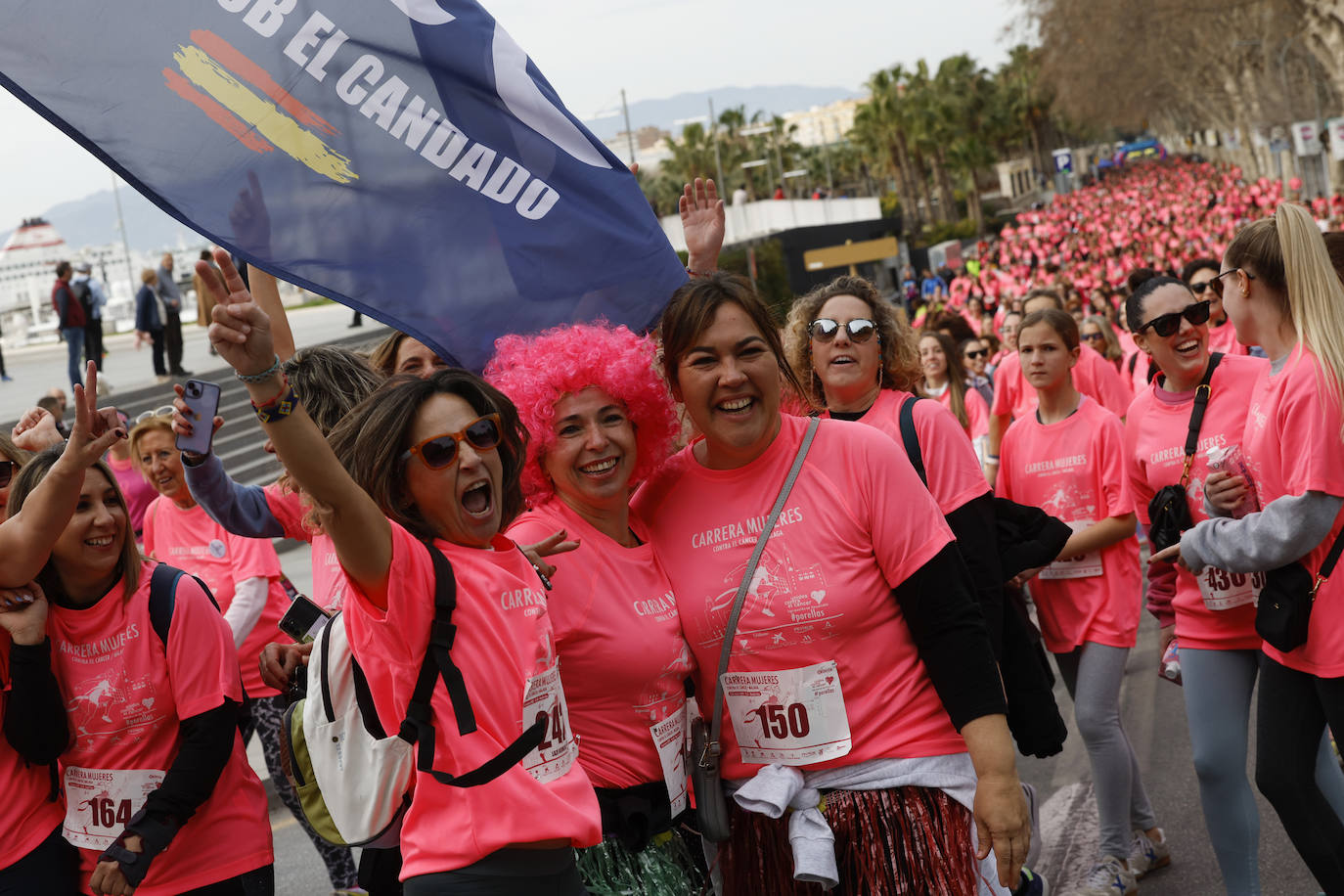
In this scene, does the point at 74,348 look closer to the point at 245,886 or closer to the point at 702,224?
the point at 702,224

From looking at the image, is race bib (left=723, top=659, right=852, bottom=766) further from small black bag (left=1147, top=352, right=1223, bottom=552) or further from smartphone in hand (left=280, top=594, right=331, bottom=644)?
small black bag (left=1147, top=352, right=1223, bottom=552)

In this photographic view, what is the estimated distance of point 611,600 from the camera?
291cm

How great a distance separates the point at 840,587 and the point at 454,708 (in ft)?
3.06

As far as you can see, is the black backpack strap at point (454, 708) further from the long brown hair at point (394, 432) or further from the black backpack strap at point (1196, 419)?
the black backpack strap at point (1196, 419)

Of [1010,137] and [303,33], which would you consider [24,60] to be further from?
[1010,137]

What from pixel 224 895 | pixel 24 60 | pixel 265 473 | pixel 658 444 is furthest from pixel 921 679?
pixel 265 473

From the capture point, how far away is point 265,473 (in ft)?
57.1

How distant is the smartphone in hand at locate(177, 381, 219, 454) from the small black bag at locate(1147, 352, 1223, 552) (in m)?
3.04

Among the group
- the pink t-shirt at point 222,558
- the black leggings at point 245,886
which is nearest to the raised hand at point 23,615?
the black leggings at point 245,886

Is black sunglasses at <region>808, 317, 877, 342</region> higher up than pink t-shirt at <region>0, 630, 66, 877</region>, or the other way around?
black sunglasses at <region>808, 317, 877, 342</region>

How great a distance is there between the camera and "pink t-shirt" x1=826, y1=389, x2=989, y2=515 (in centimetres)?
366

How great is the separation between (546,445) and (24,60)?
Answer: 1.42 m

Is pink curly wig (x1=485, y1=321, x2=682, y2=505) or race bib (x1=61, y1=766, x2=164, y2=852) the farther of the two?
race bib (x1=61, y1=766, x2=164, y2=852)

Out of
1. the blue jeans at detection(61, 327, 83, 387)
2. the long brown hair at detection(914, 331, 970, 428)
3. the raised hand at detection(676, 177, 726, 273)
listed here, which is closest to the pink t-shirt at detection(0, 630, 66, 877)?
the raised hand at detection(676, 177, 726, 273)
